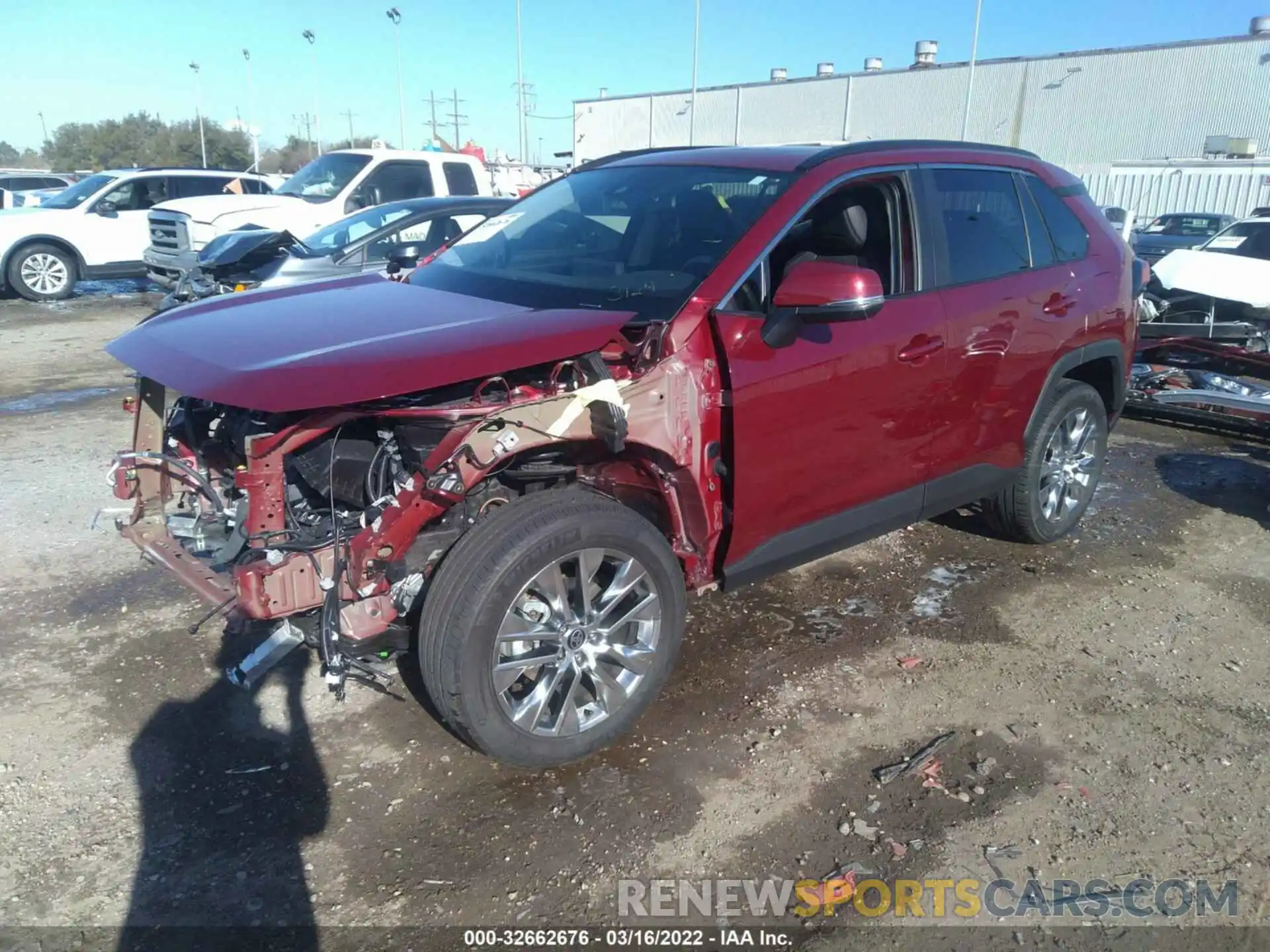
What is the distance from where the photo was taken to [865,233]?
3.83 m

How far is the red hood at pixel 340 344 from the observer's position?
2.55m

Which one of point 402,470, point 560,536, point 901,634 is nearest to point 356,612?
point 402,470

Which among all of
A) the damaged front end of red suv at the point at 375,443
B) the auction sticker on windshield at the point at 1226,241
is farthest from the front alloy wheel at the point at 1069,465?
the auction sticker on windshield at the point at 1226,241

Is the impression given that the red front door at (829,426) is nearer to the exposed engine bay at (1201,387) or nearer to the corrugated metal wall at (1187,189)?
the exposed engine bay at (1201,387)

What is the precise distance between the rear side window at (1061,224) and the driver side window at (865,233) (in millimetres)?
1141

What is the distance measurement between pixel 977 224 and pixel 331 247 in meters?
6.30

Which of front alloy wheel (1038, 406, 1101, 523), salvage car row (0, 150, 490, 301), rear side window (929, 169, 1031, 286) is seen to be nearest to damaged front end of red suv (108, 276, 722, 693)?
rear side window (929, 169, 1031, 286)

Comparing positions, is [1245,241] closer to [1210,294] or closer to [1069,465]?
[1210,294]

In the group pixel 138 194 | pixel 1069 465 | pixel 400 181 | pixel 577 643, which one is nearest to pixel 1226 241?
pixel 1069 465

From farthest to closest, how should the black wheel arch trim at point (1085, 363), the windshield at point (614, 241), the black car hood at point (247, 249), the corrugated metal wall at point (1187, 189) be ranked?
the corrugated metal wall at point (1187, 189) < the black car hood at point (247, 249) < the black wheel arch trim at point (1085, 363) < the windshield at point (614, 241)

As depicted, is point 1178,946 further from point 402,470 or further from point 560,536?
point 402,470

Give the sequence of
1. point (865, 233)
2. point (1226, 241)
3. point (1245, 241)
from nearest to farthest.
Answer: point (865, 233) < point (1245, 241) < point (1226, 241)

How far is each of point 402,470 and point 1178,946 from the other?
2.60 meters

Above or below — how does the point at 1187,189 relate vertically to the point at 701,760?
above
